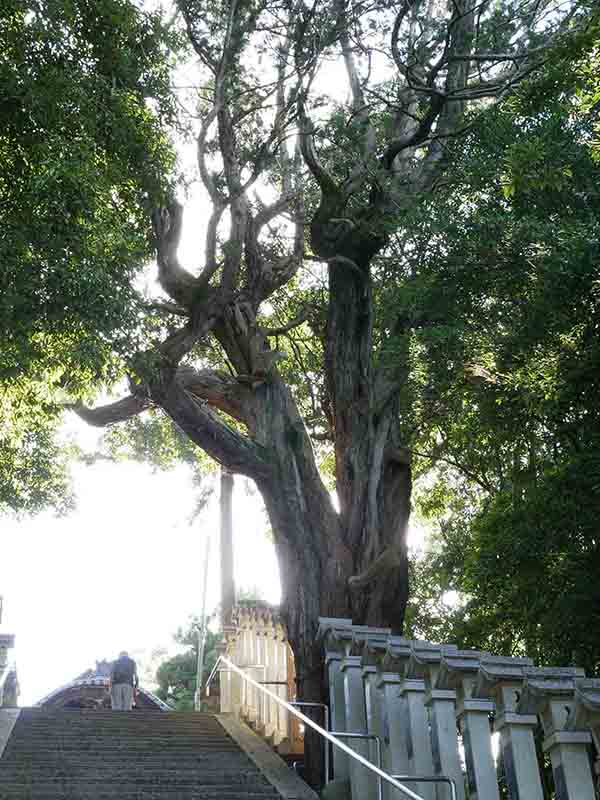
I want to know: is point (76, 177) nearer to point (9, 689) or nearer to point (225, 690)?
point (225, 690)

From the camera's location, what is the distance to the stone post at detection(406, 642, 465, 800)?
6.23 m

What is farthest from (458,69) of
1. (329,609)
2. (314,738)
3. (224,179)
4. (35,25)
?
(314,738)

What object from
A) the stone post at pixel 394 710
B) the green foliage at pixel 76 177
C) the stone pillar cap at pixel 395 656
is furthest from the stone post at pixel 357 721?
the green foliage at pixel 76 177

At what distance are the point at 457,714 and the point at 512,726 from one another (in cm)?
93

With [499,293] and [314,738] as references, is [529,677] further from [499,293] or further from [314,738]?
[499,293]

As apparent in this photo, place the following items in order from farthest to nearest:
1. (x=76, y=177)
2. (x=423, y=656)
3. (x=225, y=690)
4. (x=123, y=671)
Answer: (x=123, y=671)
(x=225, y=690)
(x=76, y=177)
(x=423, y=656)

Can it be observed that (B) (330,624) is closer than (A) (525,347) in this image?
Yes

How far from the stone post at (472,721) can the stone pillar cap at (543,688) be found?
2.00ft

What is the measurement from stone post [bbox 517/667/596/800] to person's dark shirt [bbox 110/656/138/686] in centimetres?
1024

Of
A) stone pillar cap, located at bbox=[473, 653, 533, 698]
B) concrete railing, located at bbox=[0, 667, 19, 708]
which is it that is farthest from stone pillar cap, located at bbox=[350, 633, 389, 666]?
concrete railing, located at bbox=[0, 667, 19, 708]

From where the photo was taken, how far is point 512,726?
17.4 feet

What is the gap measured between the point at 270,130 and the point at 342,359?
339cm

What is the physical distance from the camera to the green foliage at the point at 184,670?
88.0ft

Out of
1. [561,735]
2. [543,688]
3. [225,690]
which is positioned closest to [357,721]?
[543,688]
